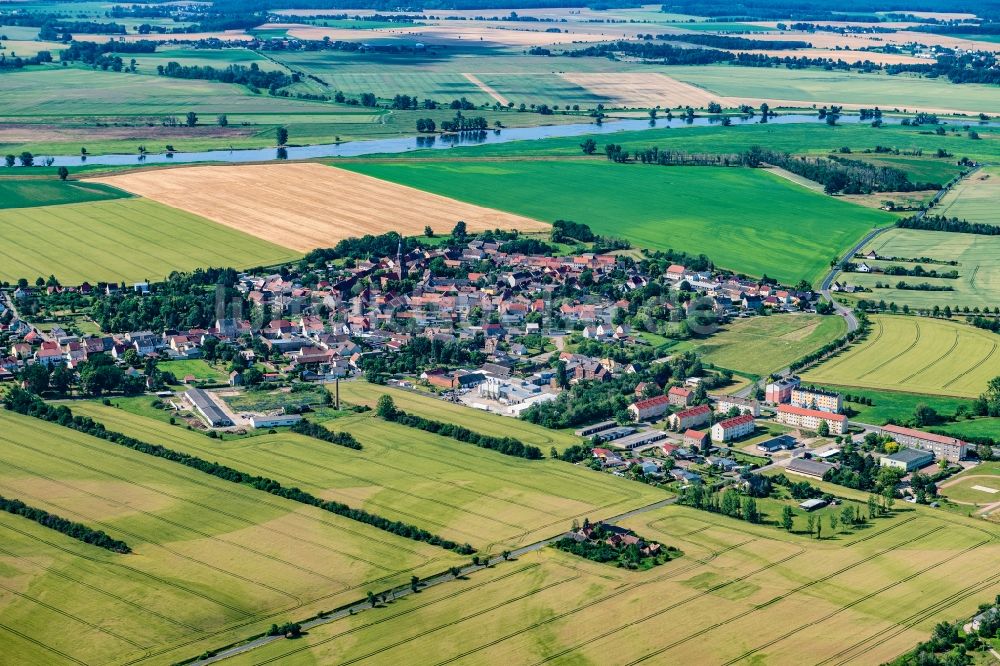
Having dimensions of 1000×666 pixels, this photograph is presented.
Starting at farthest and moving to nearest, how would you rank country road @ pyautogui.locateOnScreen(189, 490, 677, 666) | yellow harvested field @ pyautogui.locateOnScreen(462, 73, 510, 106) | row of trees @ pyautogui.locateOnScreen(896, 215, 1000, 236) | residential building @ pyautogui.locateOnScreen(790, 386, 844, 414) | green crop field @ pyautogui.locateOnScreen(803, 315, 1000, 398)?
1. yellow harvested field @ pyautogui.locateOnScreen(462, 73, 510, 106)
2. row of trees @ pyautogui.locateOnScreen(896, 215, 1000, 236)
3. green crop field @ pyautogui.locateOnScreen(803, 315, 1000, 398)
4. residential building @ pyautogui.locateOnScreen(790, 386, 844, 414)
5. country road @ pyautogui.locateOnScreen(189, 490, 677, 666)

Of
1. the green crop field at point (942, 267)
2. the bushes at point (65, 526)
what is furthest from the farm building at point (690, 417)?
the bushes at point (65, 526)

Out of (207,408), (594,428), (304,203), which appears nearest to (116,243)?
(304,203)

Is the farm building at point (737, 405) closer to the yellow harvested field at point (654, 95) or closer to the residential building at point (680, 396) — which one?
the residential building at point (680, 396)

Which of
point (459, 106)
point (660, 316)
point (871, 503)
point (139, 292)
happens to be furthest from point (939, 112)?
point (871, 503)

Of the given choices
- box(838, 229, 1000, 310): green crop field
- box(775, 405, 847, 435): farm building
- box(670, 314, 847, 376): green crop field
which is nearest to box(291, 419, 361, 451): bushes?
box(775, 405, 847, 435): farm building

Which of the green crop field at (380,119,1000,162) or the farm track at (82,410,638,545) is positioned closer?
the farm track at (82,410,638,545)

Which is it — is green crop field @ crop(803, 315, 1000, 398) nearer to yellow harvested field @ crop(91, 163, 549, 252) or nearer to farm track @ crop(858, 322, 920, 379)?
farm track @ crop(858, 322, 920, 379)

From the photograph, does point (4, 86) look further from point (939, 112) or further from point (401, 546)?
point (401, 546)
